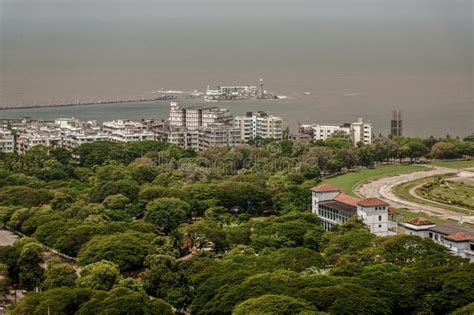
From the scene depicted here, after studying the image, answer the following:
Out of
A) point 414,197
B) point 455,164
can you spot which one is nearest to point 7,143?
point 414,197

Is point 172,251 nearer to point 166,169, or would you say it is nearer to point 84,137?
point 166,169

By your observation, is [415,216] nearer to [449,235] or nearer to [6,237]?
[449,235]

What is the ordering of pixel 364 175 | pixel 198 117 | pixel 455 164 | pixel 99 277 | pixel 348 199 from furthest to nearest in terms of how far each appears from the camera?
pixel 198 117 → pixel 455 164 → pixel 364 175 → pixel 348 199 → pixel 99 277

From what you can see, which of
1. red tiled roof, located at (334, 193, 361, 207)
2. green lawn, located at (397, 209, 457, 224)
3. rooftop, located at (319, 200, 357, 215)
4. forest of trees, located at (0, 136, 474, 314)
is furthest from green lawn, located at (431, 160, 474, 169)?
rooftop, located at (319, 200, 357, 215)

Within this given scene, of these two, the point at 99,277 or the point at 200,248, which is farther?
the point at 200,248

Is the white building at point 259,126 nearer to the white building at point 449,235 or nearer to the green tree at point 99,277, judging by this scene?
the white building at point 449,235

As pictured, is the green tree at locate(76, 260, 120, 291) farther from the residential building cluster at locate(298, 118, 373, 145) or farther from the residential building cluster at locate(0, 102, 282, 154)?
the residential building cluster at locate(298, 118, 373, 145)

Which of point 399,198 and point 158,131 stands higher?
point 158,131
